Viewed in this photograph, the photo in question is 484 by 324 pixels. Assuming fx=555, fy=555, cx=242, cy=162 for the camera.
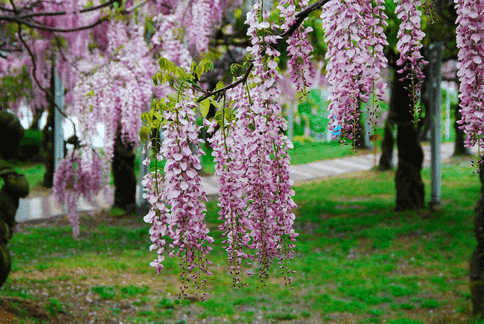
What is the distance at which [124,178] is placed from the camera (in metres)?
12.1

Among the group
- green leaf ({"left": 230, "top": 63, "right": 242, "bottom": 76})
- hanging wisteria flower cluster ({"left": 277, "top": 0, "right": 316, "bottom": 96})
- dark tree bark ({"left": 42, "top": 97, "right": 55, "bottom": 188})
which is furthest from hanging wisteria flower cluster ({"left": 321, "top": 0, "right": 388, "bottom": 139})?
dark tree bark ({"left": 42, "top": 97, "right": 55, "bottom": 188})

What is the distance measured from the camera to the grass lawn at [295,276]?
5766mm

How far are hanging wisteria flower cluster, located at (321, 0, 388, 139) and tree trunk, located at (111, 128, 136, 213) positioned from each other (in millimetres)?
10023

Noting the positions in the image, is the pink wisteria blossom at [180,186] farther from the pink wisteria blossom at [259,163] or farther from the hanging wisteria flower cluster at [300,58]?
the hanging wisteria flower cluster at [300,58]

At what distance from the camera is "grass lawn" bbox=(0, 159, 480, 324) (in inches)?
227

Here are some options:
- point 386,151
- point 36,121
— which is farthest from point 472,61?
point 36,121

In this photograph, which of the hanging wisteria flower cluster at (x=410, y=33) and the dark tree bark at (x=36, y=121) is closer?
the hanging wisteria flower cluster at (x=410, y=33)

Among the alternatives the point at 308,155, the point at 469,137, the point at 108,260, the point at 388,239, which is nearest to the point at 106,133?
the point at 108,260

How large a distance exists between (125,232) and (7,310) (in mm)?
5149

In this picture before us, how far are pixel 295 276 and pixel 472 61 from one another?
5.60 meters

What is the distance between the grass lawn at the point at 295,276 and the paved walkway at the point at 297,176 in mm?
1101

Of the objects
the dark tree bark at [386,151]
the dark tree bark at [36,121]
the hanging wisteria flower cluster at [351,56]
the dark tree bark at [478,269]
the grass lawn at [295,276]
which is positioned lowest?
the grass lawn at [295,276]

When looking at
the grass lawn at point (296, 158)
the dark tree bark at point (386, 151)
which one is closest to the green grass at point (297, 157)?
the grass lawn at point (296, 158)

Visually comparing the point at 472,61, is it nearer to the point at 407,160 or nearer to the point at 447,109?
the point at 407,160
